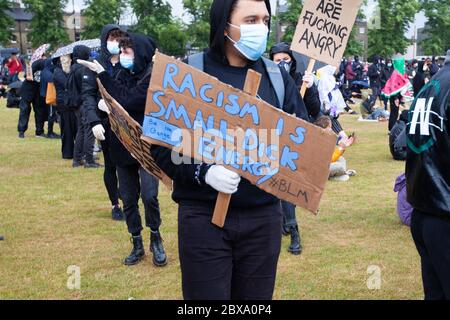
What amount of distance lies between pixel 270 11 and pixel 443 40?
63.6m

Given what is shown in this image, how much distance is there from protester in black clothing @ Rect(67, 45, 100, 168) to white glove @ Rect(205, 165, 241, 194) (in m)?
7.36

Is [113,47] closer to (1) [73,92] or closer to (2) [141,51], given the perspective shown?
(2) [141,51]

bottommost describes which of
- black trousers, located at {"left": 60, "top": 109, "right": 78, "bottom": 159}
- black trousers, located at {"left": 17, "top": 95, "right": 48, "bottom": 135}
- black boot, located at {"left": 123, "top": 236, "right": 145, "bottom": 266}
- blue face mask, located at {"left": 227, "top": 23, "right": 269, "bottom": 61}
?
black trousers, located at {"left": 17, "top": 95, "right": 48, "bottom": 135}

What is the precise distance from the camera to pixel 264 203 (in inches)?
101

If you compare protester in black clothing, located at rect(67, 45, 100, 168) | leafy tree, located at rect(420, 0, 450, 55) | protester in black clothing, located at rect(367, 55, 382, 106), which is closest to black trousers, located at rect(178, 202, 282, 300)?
protester in black clothing, located at rect(67, 45, 100, 168)

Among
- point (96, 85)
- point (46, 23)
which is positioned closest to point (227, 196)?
point (96, 85)

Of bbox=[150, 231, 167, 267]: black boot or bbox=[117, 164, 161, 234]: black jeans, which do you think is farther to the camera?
→ bbox=[150, 231, 167, 267]: black boot

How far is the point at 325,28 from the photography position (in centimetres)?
386

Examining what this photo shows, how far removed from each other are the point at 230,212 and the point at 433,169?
99 cm

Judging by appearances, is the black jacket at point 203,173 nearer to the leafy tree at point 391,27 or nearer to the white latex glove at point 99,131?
the white latex glove at point 99,131

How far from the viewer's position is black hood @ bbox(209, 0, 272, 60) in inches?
99.3

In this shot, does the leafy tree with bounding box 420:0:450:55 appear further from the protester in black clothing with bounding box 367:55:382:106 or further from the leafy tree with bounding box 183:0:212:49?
the protester in black clothing with bounding box 367:55:382:106
